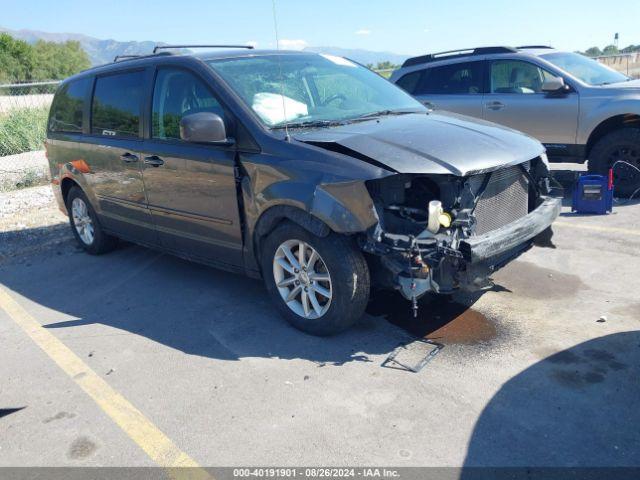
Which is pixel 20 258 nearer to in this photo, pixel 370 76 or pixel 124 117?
pixel 124 117

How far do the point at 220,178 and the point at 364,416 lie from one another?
219 cm

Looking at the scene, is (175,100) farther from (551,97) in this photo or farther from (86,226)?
(551,97)

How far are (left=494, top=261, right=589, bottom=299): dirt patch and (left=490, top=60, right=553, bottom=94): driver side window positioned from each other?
145 inches

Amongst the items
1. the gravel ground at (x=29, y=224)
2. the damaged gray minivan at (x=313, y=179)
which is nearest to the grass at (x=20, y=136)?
the gravel ground at (x=29, y=224)

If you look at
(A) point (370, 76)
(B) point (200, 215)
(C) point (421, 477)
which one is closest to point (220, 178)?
(B) point (200, 215)

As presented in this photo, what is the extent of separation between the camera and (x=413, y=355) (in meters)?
3.88

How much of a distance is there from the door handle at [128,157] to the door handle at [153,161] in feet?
0.61

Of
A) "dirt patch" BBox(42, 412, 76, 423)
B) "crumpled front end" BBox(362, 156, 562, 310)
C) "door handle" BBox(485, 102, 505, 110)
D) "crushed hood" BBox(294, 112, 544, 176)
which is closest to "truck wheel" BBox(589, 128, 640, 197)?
"door handle" BBox(485, 102, 505, 110)

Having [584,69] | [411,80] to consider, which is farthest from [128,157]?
[584,69]

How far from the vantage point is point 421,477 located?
2762 mm

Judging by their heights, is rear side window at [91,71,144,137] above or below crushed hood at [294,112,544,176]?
above

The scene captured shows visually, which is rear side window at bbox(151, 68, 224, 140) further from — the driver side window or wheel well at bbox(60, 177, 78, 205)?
the driver side window

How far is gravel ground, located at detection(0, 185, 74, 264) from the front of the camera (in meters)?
7.40

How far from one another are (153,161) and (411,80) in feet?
17.4
